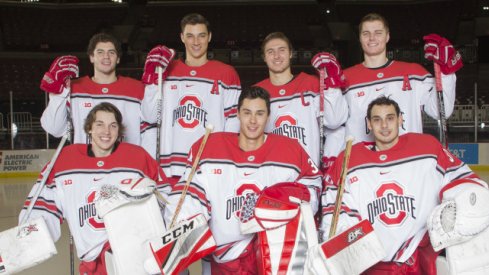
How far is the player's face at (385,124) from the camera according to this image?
2588 mm

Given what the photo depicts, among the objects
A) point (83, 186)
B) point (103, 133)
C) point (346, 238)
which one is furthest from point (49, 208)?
point (346, 238)

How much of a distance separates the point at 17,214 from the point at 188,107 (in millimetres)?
3462

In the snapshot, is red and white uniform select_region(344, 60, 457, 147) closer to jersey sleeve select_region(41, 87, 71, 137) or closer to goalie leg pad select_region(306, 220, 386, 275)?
goalie leg pad select_region(306, 220, 386, 275)

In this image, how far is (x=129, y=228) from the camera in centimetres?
233

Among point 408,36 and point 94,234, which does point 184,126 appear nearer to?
point 94,234

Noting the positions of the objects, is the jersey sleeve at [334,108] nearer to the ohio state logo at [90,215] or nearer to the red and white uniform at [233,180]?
the red and white uniform at [233,180]

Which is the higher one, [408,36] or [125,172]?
[408,36]

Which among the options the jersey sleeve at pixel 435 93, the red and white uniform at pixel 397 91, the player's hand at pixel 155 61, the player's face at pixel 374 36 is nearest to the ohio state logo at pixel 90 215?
the player's hand at pixel 155 61

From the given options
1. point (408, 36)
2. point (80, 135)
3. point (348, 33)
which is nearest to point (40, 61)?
point (348, 33)

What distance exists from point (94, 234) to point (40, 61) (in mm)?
12715

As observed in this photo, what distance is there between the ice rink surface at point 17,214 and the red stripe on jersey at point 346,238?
75.5 inches

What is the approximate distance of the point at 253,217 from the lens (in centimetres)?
229

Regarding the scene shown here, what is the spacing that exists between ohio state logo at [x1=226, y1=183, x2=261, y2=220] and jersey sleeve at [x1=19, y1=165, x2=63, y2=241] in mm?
796

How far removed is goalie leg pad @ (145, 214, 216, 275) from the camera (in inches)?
85.1
